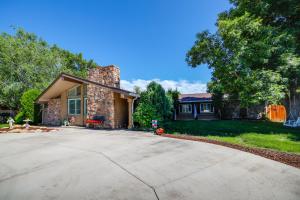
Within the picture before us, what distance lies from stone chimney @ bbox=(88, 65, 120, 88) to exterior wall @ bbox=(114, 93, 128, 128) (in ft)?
5.40

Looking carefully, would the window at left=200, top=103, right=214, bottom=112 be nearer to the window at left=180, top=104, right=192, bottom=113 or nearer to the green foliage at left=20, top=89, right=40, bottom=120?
the window at left=180, top=104, right=192, bottom=113

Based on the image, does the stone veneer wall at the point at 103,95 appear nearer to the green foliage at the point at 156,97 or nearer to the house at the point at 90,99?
the house at the point at 90,99

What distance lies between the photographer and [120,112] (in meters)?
14.2

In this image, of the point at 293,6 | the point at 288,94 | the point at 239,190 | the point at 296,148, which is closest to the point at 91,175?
the point at 239,190

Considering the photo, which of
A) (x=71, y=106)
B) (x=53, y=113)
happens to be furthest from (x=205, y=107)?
(x=53, y=113)

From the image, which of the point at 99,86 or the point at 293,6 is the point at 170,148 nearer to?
the point at 99,86

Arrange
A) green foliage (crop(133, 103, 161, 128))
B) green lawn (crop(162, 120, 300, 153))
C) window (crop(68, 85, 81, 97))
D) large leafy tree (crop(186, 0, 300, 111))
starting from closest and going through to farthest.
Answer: green lawn (crop(162, 120, 300, 153)) < large leafy tree (crop(186, 0, 300, 111)) < green foliage (crop(133, 103, 161, 128)) < window (crop(68, 85, 81, 97))

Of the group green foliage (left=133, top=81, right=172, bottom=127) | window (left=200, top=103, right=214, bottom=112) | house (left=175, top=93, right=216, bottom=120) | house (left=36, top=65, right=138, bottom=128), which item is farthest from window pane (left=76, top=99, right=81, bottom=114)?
window (left=200, top=103, right=214, bottom=112)

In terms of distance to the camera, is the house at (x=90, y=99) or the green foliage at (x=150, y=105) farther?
the house at (x=90, y=99)

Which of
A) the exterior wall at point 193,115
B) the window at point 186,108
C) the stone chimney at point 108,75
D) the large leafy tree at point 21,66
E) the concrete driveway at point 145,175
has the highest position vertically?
the large leafy tree at point 21,66

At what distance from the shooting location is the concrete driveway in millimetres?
3482

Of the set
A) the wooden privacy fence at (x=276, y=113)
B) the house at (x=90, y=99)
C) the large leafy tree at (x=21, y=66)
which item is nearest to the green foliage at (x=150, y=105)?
the house at (x=90, y=99)

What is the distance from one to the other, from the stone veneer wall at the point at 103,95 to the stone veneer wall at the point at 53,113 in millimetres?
4738

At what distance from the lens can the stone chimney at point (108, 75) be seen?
1491cm
